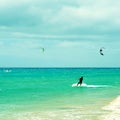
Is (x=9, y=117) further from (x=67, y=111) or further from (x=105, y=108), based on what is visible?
(x=105, y=108)

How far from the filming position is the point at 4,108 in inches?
1185

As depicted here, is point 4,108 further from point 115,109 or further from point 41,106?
point 115,109

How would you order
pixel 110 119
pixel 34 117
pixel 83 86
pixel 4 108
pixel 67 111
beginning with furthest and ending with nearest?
pixel 83 86 < pixel 4 108 < pixel 67 111 < pixel 34 117 < pixel 110 119

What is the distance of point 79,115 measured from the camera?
25.5 m

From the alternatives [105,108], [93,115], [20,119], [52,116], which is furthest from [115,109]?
[20,119]

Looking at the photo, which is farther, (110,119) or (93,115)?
(93,115)

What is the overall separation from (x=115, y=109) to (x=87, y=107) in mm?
2532

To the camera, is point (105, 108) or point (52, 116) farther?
point (105, 108)

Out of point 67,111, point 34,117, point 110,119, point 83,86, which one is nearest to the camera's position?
point 110,119

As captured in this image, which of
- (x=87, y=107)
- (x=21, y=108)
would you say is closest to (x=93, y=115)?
(x=87, y=107)

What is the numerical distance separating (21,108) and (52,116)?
549cm

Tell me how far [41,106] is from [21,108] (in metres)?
2.03

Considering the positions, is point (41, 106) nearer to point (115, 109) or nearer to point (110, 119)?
point (115, 109)

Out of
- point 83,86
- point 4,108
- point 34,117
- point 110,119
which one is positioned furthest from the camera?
point 83,86
